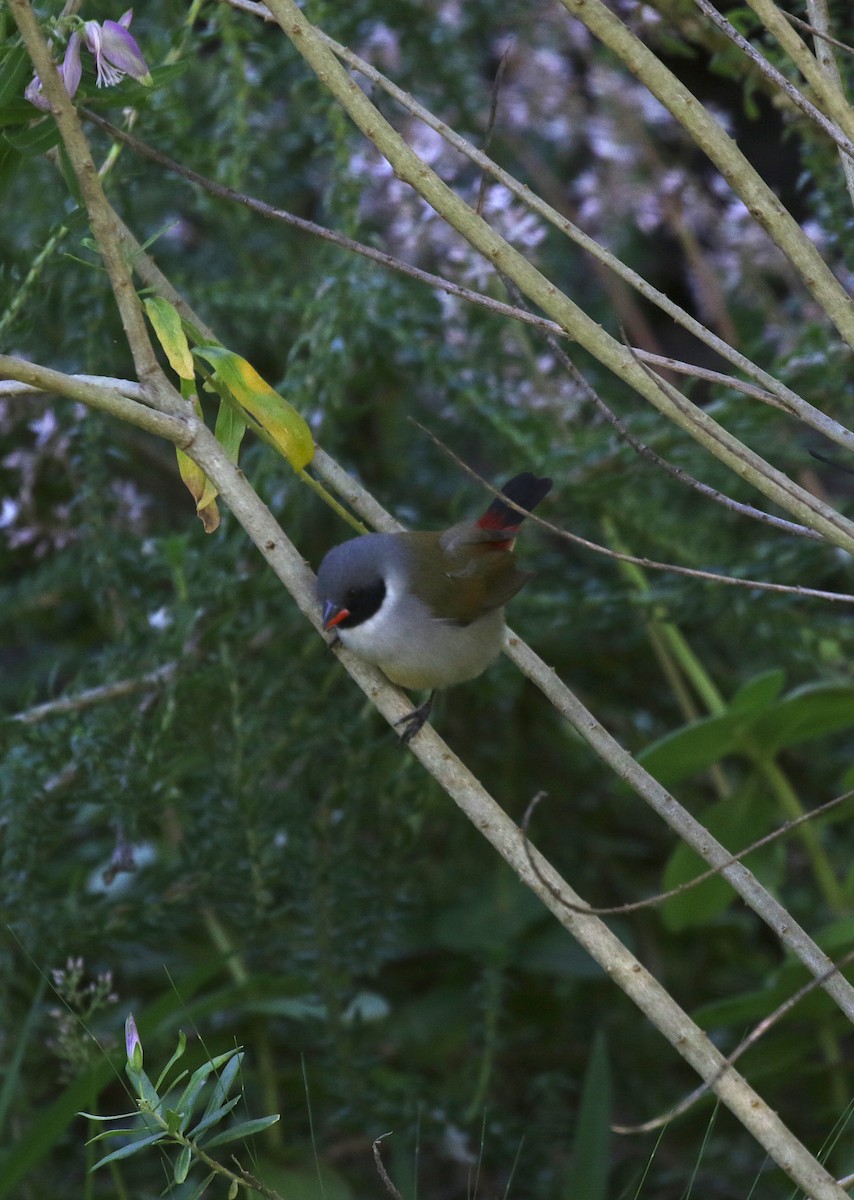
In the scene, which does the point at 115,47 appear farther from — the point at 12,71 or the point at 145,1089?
the point at 145,1089

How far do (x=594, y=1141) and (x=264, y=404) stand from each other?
147 centimetres

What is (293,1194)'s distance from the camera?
230 cm

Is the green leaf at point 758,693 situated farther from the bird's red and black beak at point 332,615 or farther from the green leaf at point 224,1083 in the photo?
the green leaf at point 224,1083

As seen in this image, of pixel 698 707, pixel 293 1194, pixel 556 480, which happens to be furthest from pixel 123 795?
pixel 698 707

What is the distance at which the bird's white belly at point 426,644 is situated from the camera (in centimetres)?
227

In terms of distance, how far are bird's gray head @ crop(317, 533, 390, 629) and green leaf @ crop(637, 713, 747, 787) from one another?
56 centimetres

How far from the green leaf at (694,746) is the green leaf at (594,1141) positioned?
1.80 feet

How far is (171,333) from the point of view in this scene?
65.7 inches

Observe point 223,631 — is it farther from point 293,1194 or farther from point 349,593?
point 293,1194

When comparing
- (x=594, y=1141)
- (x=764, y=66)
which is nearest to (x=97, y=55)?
(x=764, y=66)

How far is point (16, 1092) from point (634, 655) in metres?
1.95

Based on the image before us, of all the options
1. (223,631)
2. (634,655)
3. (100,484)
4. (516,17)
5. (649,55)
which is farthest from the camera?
(516,17)

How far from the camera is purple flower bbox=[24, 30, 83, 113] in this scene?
63.7 inches

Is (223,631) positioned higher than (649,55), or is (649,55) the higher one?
(649,55)
